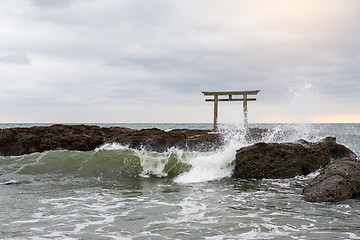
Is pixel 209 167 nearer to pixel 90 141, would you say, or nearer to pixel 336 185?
pixel 336 185

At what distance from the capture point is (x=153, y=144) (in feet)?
39.1

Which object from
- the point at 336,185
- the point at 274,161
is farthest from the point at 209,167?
the point at 336,185

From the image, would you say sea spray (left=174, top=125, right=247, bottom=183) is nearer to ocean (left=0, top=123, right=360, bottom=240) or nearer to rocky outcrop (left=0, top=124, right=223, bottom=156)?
ocean (left=0, top=123, right=360, bottom=240)

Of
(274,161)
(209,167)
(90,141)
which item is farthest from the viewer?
(90,141)

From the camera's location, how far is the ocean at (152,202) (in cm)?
436

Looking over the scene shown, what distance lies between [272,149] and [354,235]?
4692 millimetres

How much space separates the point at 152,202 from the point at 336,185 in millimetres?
3170

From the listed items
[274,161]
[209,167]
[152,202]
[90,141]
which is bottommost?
[152,202]

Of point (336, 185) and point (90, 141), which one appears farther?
point (90, 141)

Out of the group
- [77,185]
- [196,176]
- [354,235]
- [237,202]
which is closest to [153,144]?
[196,176]

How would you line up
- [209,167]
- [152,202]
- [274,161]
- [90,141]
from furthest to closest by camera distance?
[90,141] < [209,167] < [274,161] < [152,202]

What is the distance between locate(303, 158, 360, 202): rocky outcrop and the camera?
232 inches

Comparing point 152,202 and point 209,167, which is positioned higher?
point 209,167

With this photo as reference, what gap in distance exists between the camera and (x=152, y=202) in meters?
5.99
